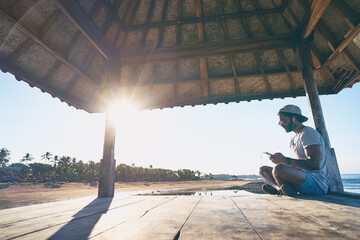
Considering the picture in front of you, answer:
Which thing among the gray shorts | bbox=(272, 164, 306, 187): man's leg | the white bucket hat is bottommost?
the gray shorts

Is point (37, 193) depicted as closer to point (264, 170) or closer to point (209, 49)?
point (209, 49)

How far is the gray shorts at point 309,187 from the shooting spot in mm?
2652

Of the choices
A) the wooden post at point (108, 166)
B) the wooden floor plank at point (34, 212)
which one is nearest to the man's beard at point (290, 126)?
the wooden floor plank at point (34, 212)

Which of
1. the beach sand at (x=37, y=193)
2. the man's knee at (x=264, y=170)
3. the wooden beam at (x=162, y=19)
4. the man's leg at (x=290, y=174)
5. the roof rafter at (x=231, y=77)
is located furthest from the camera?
the beach sand at (x=37, y=193)

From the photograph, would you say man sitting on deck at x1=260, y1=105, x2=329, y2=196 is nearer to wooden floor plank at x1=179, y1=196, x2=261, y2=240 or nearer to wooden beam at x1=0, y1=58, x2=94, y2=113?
wooden floor plank at x1=179, y1=196, x2=261, y2=240

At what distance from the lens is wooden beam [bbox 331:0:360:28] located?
11.3ft

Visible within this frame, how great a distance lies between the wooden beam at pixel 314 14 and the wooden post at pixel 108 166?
202 inches

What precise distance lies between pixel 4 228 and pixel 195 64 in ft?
17.6

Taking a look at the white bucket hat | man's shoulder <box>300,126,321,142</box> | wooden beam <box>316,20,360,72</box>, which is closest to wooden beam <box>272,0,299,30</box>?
wooden beam <box>316,20,360,72</box>

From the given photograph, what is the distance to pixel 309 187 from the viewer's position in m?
2.72

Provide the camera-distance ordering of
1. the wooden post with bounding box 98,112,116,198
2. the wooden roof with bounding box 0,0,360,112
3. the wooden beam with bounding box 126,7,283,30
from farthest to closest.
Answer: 1. the wooden beam with bounding box 126,7,283,30
2. the wooden post with bounding box 98,112,116,198
3. the wooden roof with bounding box 0,0,360,112

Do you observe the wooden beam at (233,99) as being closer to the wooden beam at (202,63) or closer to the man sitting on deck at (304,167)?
the wooden beam at (202,63)

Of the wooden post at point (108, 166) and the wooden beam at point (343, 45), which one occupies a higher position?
the wooden beam at point (343, 45)

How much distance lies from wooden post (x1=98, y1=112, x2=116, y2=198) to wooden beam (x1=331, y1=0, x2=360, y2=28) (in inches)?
219
